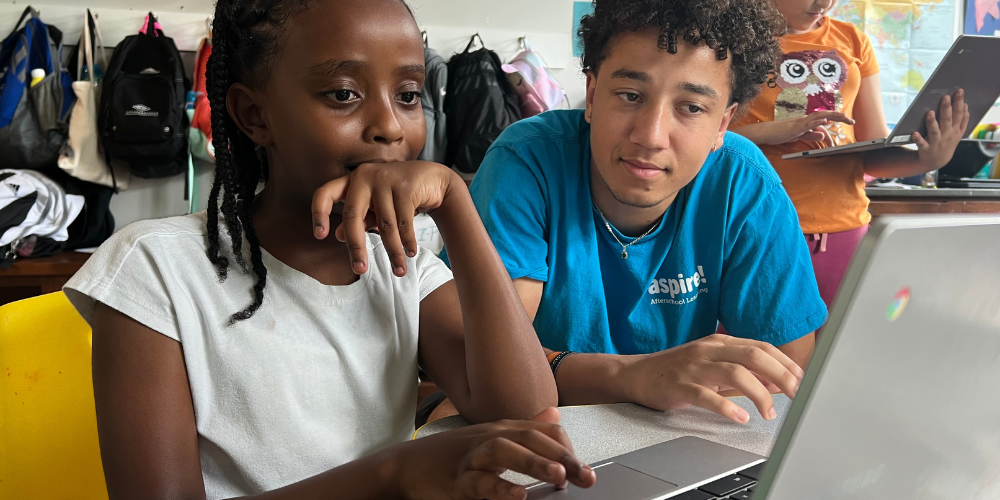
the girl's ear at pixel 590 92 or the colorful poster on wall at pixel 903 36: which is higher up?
the colorful poster on wall at pixel 903 36

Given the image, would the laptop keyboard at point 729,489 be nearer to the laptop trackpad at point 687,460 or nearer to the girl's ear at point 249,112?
the laptop trackpad at point 687,460

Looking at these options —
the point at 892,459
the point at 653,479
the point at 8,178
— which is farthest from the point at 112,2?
the point at 892,459

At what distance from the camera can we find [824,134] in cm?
159

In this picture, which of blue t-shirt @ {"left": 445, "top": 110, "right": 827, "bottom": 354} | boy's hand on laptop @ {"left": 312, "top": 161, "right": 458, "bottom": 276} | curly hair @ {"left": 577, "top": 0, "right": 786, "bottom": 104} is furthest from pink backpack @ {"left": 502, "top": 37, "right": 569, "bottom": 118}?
boy's hand on laptop @ {"left": 312, "top": 161, "right": 458, "bottom": 276}

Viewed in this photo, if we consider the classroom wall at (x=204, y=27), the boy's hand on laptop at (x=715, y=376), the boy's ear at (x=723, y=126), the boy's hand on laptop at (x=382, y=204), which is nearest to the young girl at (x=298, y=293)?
the boy's hand on laptop at (x=382, y=204)

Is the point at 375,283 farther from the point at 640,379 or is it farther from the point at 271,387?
the point at 640,379

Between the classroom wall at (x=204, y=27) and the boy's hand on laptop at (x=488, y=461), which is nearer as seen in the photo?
→ the boy's hand on laptop at (x=488, y=461)

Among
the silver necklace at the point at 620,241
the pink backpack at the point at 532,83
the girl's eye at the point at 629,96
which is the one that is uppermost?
the girl's eye at the point at 629,96

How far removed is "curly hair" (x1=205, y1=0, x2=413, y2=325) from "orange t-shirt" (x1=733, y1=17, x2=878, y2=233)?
1112 millimetres

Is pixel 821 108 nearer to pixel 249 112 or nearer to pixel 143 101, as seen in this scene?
pixel 249 112

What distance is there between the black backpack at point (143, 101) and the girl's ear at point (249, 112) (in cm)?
171

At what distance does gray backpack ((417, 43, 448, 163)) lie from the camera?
99.7 inches

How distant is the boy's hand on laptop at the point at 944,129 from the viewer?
63.1 inches

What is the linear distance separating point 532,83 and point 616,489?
2.27 meters
